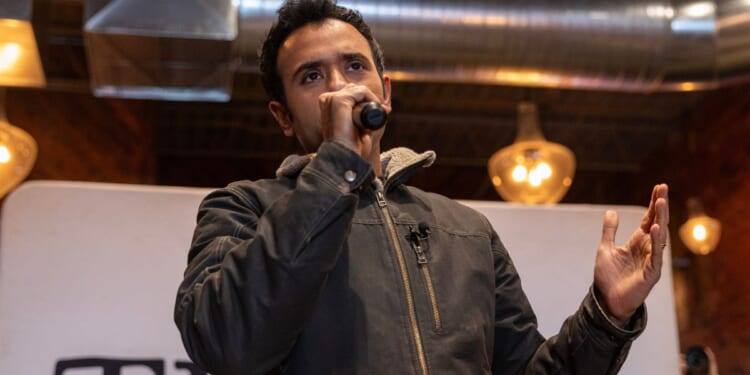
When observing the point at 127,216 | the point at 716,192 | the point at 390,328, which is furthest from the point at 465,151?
the point at 390,328

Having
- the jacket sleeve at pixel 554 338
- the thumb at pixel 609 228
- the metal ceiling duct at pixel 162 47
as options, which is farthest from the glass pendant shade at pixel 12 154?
the thumb at pixel 609 228

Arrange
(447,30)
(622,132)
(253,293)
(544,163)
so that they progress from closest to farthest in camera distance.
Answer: (253,293) → (447,30) → (544,163) → (622,132)

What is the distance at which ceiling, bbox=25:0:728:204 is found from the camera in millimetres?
6747

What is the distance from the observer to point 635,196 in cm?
844

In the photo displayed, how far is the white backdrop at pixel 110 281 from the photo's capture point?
167cm

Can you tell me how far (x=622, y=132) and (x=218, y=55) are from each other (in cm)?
552

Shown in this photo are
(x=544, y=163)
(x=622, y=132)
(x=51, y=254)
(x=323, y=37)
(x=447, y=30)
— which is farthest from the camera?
(x=622, y=132)

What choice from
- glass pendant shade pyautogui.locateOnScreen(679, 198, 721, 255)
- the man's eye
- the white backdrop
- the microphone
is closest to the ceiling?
glass pendant shade pyautogui.locateOnScreen(679, 198, 721, 255)

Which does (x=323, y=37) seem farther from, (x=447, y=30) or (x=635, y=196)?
(x=635, y=196)

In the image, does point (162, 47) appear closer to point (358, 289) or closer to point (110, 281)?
point (110, 281)

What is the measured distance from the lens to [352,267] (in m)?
1.03

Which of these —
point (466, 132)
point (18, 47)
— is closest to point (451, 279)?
point (18, 47)

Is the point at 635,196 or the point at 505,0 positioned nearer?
the point at 505,0

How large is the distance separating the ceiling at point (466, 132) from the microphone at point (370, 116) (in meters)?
5.28
